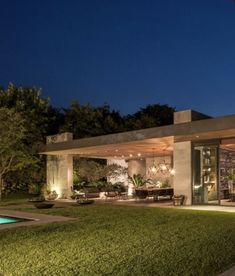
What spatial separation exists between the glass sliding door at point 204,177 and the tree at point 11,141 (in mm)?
9140

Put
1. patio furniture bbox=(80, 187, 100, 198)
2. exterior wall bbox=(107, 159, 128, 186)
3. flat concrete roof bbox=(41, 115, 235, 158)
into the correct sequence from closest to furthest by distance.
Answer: flat concrete roof bbox=(41, 115, 235, 158) < patio furniture bbox=(80, 187, 100, 198) < exterior wall bbox=(107, 159, 128, 186)

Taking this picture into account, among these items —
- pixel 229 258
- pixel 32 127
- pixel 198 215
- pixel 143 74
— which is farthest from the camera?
pixel 143 74

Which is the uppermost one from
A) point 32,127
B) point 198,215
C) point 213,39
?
point 213,39

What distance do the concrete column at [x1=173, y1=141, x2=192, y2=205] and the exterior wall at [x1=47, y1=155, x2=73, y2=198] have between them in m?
7.66

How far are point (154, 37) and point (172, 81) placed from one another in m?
21.5

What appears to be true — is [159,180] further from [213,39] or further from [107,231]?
[107,231]

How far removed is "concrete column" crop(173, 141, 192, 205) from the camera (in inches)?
649

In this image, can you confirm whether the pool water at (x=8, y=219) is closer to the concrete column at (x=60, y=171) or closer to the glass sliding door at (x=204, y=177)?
the glass sliding door at (x=204, y=177)

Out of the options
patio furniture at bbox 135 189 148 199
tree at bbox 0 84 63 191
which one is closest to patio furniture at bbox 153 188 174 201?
patio furniture at bbox 135 189 148 199


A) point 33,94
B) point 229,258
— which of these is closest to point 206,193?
point 229,258

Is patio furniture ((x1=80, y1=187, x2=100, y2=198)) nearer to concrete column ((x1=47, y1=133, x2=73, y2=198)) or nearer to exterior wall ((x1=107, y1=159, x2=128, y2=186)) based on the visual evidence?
concrete column ((x1=47, y1=133, x2=73, y2=198))

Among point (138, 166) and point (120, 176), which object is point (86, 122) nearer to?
point (120, 176)

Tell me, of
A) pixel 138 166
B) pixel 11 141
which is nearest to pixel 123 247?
pixel 11 141

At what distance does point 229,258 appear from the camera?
6703 millimetres
